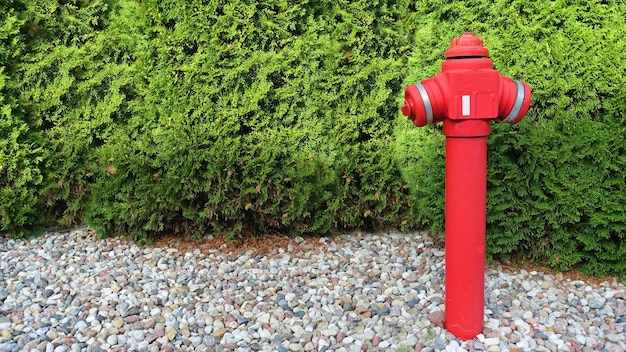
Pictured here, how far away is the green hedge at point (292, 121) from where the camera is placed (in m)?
3.42

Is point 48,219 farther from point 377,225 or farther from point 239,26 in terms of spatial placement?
point 377,225

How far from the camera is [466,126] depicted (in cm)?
252

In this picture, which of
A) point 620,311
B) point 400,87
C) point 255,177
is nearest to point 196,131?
point 255,177

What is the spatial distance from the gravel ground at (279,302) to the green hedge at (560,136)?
0.76 ft

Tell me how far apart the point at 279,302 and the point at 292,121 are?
1.32m

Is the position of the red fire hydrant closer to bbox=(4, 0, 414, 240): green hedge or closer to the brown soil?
the brown soil

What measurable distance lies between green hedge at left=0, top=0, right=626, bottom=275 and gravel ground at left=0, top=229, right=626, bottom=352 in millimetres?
243

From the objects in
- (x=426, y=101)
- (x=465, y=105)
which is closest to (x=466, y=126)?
(x=465, y=105)

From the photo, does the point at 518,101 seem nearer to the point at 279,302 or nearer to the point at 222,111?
the point at 279,302

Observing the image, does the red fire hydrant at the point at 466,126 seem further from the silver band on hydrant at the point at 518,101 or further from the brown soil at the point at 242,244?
the brown soil at the point at 242,244

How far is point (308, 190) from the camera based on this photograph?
3.96 m

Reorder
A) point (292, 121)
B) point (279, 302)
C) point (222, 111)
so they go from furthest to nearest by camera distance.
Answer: point (292, 121) → point (222, 111) → point (279, 302)

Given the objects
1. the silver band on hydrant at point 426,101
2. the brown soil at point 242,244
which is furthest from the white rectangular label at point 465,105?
the brown soil at point 242,244

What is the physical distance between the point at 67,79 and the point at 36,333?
1976 millimetres
